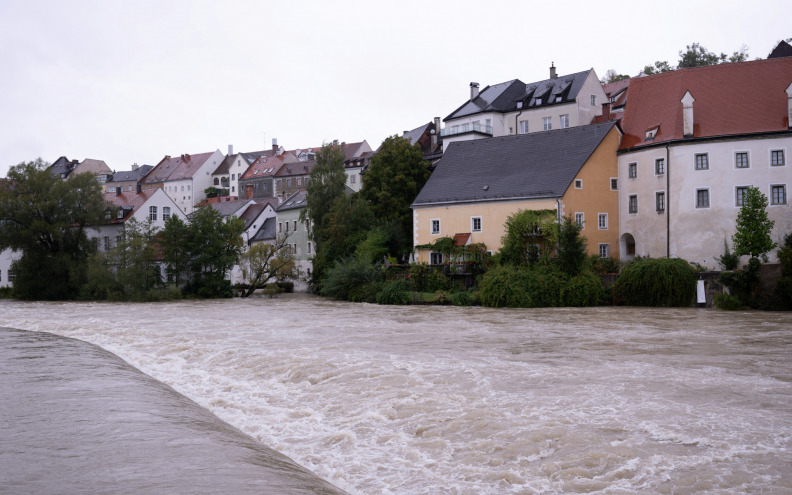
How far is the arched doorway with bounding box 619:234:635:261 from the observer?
42469 millimetres

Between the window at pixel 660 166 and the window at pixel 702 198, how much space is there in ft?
7.74

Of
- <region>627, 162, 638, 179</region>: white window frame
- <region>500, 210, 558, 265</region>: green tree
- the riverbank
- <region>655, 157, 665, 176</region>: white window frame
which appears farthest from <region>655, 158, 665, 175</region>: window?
the riverbank

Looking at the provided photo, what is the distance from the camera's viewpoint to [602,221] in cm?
4159

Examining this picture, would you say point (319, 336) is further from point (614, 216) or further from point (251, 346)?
point (614, 216)

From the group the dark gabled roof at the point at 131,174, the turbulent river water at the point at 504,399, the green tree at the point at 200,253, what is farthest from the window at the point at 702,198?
the dark gabled roof at the point at 131,174

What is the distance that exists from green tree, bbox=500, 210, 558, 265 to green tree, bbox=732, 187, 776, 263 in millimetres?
8853

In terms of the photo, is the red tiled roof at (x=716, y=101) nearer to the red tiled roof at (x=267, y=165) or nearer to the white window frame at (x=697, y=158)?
the white window frame at (x=697, y=158)

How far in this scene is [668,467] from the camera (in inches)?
303

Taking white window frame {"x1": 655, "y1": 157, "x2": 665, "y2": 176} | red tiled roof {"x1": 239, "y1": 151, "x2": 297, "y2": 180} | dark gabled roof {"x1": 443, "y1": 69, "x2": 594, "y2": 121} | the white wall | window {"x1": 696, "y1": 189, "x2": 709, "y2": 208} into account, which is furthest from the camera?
red tiled roof {"x1": 239, "y1": 151, "x2": 297, "y2": 180}

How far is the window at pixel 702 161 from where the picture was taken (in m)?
37.8

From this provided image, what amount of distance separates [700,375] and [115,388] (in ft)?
34.8

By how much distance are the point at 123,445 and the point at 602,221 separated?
37.1 m

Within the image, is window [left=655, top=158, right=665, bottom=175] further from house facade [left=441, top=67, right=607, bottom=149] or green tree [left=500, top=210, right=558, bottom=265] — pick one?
house facade [left=441, top=67, right=607, bottom=149]

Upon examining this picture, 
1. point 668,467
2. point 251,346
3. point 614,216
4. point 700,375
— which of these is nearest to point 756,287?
point 614,216
